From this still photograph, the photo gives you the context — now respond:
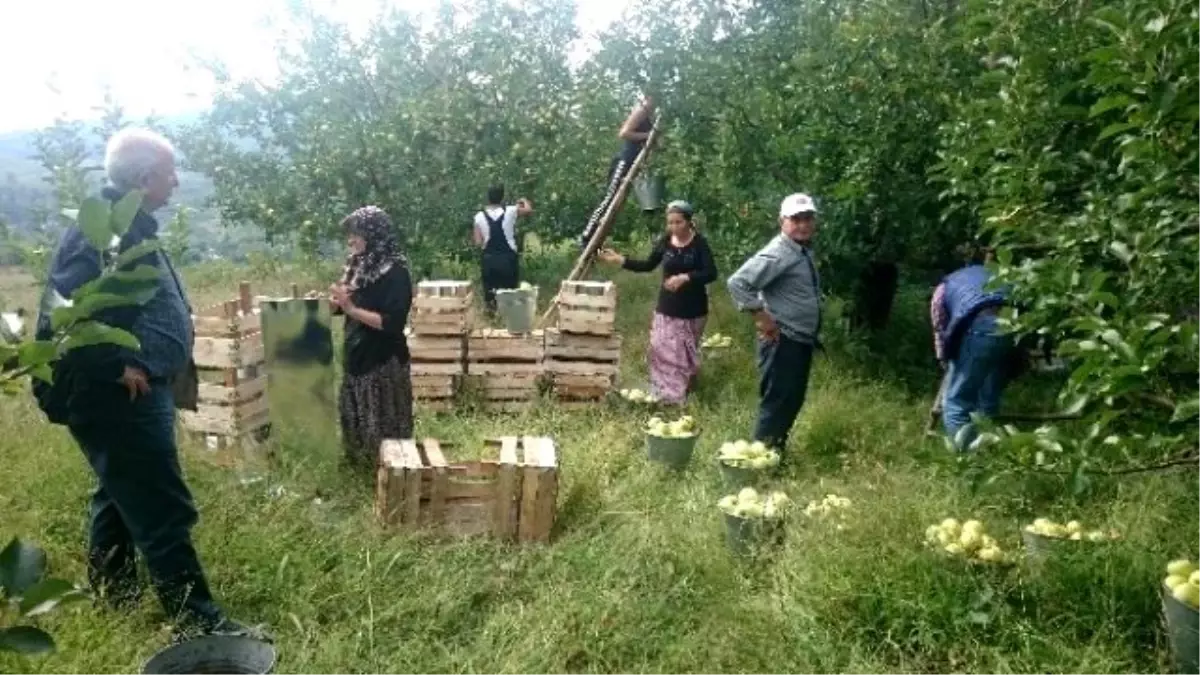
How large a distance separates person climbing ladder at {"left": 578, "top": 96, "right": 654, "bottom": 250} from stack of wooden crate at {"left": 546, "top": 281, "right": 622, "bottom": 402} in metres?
2.55

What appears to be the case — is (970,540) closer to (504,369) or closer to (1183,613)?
(1183,613)

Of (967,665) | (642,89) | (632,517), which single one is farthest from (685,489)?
(642,89)

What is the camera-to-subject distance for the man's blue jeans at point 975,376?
16.3 ft

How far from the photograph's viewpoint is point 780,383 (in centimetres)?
543

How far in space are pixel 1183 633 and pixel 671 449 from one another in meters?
3.00

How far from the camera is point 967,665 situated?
10.5ft

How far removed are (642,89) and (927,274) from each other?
144 inches

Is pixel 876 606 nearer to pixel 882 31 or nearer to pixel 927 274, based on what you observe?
pixel 882 31

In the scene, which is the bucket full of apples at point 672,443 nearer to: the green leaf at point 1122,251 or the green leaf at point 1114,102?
the green leaf at point 1122,251

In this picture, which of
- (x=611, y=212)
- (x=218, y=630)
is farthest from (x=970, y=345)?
(x=611, y=212)

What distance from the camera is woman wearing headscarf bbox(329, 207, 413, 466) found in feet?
16.6

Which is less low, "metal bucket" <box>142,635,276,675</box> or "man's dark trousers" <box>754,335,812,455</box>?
"man's dark trousers" <box>754,335,812,455</box>

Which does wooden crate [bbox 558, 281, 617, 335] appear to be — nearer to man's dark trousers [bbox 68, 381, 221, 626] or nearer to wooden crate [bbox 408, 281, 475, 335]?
wooden crate [bbox 408, 281, 475, 335]

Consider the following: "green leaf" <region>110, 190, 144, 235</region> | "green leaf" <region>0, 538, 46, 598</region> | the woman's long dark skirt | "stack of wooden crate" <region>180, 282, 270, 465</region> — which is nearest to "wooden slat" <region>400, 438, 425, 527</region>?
the woman's long dark skirt
